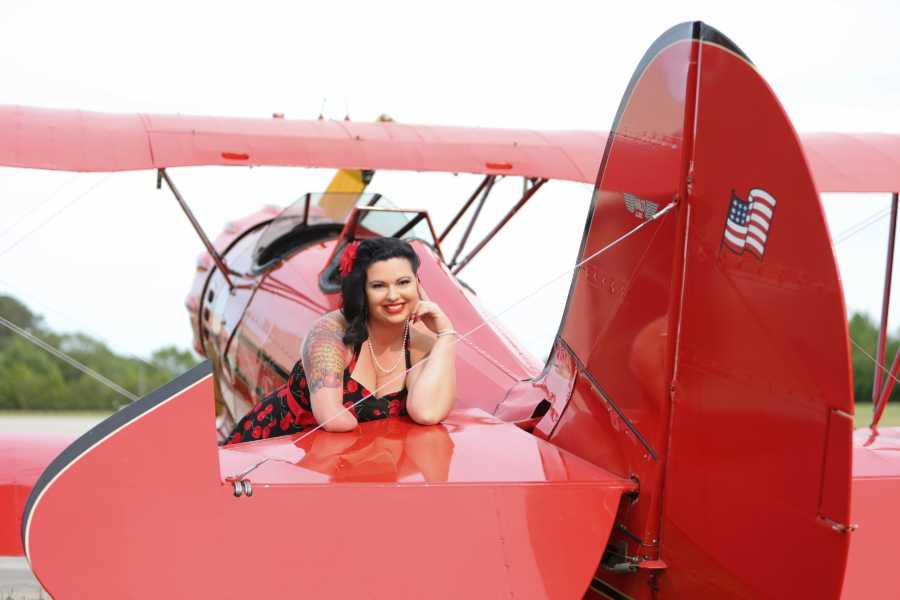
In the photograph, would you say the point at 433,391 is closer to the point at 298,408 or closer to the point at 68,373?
the point at 298,408

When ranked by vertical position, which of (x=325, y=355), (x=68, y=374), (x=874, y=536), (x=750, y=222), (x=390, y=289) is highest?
(x=750, y=222)

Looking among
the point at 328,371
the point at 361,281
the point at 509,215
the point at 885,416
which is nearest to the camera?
the point at 328,371

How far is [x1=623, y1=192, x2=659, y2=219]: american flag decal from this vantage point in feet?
8.89

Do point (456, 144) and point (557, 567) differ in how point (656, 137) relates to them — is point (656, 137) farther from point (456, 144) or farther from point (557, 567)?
point (456, 144)

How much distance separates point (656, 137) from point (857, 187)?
13.2 ft

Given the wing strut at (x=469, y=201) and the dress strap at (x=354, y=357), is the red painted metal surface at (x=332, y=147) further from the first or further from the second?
the dress strap at (x=354, y=357)

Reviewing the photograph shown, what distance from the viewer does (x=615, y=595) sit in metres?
2.82

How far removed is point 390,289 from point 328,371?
0.36m

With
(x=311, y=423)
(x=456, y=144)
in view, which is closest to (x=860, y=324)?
(x=456, y=144)

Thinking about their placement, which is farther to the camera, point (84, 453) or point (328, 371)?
point (328, 371)

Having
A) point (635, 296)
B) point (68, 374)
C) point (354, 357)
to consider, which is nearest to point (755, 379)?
point (635, 296)

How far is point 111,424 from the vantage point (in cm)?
226

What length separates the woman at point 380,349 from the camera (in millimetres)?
3654

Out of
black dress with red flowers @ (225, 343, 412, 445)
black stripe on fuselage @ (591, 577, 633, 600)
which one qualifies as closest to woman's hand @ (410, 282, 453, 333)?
black dress with red flowers @ (225, 343, 412, 445)
